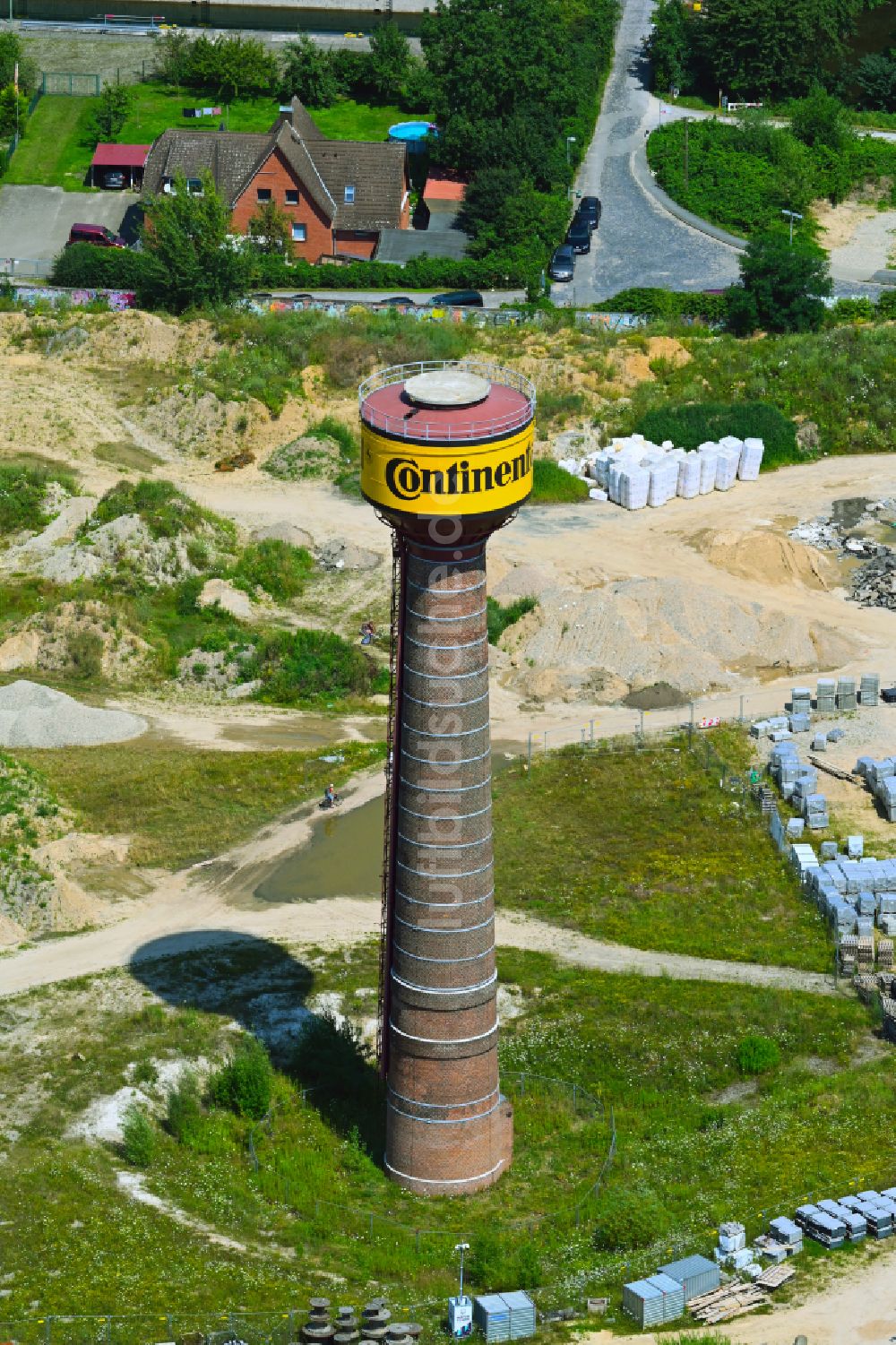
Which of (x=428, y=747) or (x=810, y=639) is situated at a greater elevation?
(x=428, y=747)

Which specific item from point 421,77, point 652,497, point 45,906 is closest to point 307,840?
point 45,906

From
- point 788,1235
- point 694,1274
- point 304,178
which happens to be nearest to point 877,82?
point 304,178

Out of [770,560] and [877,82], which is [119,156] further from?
[770,560]

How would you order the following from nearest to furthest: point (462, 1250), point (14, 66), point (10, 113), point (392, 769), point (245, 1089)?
point (462, 1250) → point (392, 769) → point (245, 1089) → point (10, 113) → point (14, 66)

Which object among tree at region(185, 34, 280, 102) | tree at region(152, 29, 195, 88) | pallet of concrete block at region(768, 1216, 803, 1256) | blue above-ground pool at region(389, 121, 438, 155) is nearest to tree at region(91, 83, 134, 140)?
tree at region(185, 34, 280, 102)

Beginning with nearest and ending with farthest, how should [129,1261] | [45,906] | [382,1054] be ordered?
[129,1261]
[382,1054]
[45,906]

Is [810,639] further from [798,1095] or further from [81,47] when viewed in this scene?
[81,47]
